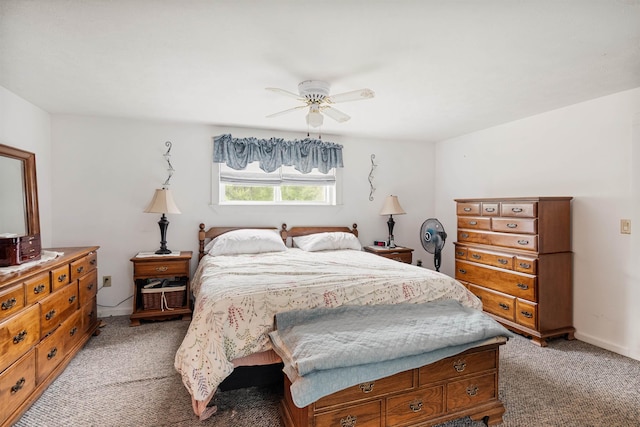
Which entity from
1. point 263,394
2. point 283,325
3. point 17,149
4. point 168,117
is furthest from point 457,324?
point 17,149

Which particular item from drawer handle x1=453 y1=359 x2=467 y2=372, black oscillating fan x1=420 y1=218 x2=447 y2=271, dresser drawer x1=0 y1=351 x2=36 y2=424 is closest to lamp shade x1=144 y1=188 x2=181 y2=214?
dresser drawer x1=0 y1=351 x2=36 y2=424

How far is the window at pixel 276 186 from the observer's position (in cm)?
406

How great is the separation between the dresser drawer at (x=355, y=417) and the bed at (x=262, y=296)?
553 millimetres

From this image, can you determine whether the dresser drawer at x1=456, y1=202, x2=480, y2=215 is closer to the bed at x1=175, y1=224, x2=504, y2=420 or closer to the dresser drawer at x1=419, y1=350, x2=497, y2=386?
the bed at x1=175, y1=224, x2=504, y2=420

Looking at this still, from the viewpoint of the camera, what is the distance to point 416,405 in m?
1.69

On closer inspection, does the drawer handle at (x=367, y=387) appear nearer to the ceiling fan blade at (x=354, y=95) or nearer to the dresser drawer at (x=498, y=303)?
the ceiling fan blade at (x=354, y=95)

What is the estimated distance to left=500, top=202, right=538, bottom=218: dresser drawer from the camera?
291cm

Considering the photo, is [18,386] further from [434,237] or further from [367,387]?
[434,237]

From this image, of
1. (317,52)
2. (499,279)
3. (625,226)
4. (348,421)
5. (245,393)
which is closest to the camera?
(348,421)

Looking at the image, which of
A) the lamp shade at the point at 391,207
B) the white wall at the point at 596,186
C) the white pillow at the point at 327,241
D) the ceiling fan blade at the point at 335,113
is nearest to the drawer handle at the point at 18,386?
the white pillow at the point at 327,241

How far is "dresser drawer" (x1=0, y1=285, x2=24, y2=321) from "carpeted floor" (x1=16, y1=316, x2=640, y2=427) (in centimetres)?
64

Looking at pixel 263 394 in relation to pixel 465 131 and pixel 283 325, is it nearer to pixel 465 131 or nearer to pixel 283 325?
pixel 283 325

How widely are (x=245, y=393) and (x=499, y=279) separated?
8.50ft

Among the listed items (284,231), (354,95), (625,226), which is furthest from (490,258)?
(284,231)
